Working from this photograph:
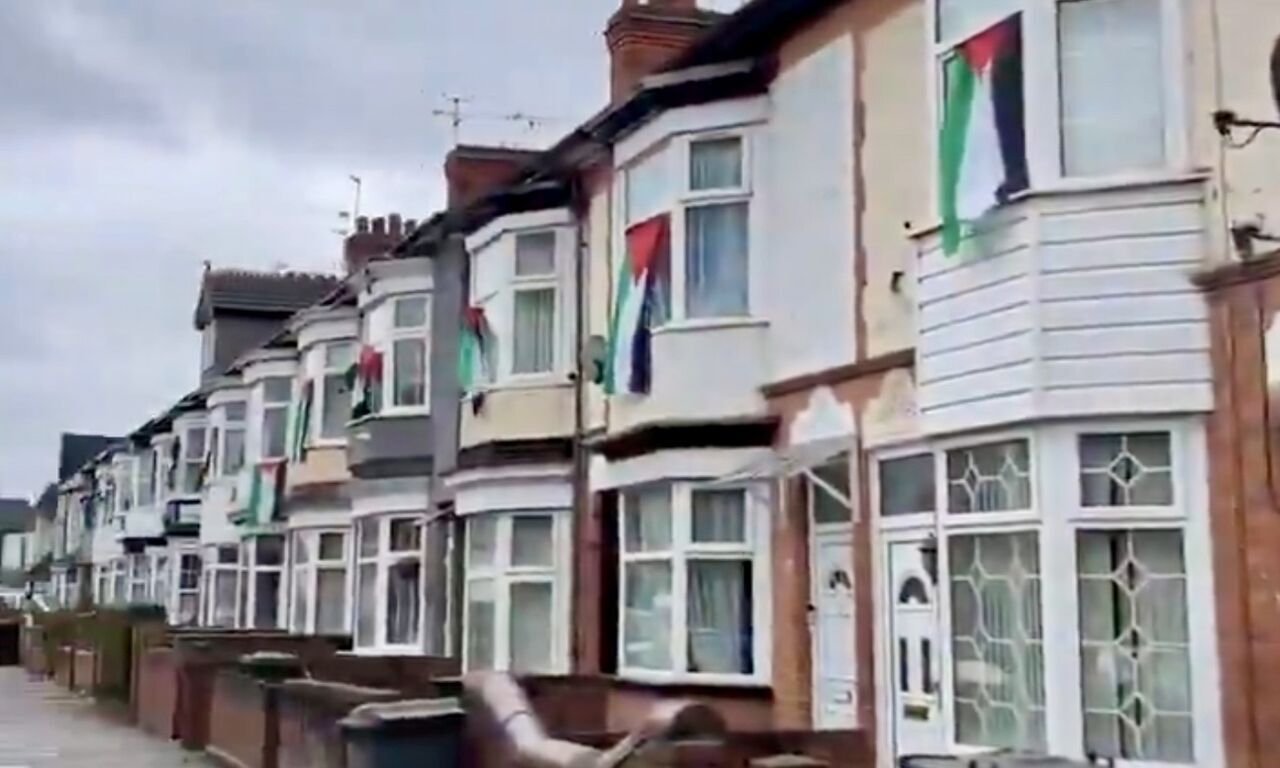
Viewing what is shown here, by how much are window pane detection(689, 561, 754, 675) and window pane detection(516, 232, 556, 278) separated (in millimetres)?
5555

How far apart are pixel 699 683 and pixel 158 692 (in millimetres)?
12460

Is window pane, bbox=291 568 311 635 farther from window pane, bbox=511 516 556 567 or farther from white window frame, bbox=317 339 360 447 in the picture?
window pane, bbox=511 516 556 567

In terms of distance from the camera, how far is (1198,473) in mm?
9719

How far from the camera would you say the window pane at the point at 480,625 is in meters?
19.2

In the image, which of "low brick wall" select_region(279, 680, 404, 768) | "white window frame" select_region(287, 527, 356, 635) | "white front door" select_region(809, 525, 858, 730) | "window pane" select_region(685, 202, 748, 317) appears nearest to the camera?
"white front door" select_region(809, 525, 858, 730)

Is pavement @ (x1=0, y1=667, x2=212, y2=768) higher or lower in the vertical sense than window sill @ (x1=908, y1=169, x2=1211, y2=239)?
lower

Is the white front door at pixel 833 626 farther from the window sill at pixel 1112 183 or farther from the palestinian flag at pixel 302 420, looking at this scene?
the palestinian flag at pixel 302 420

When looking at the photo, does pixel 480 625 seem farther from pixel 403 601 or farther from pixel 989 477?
pixel 989 477

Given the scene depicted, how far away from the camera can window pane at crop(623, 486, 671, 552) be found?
1523cm

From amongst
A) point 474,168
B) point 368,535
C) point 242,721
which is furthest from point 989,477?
point 368,535

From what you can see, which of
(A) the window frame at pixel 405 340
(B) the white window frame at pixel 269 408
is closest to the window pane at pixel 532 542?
(A) the window frame at pixel 405 340

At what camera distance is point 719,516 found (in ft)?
48.2

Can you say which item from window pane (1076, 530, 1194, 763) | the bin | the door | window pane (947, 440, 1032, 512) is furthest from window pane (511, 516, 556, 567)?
window pane (1076, 530, 1194, 763)

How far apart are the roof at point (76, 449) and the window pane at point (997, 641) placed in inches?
2916
